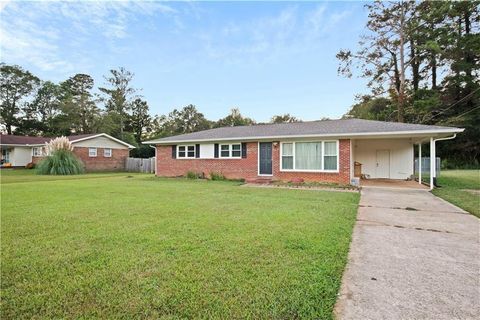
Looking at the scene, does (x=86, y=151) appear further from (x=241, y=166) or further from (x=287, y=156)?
(x=287, y=156)

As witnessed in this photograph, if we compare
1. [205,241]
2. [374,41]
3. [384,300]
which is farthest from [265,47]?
[384,300]

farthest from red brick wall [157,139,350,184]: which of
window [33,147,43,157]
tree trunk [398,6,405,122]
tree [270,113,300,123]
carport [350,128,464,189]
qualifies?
tree [270,113,300,123]

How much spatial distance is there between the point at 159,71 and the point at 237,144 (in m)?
9.61

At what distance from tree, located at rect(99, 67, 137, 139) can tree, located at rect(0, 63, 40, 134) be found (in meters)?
14.2

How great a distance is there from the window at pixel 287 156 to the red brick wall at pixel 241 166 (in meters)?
0.26

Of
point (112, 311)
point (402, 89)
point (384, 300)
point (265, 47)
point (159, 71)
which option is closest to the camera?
point (112, 311)

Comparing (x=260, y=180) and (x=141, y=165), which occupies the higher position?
(x=141, y=165)

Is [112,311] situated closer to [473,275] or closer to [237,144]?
[473,275]

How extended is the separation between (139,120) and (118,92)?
24.0 feet

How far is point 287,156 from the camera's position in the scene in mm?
13000

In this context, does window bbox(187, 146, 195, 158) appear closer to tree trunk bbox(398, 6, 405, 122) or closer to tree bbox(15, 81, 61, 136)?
tree trunk bbox(398, 6, 405, 122)

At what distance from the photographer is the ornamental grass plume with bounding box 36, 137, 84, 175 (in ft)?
59.4

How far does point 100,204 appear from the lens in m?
6.83

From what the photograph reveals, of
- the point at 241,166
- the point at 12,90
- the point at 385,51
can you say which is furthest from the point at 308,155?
the point at 12,90
